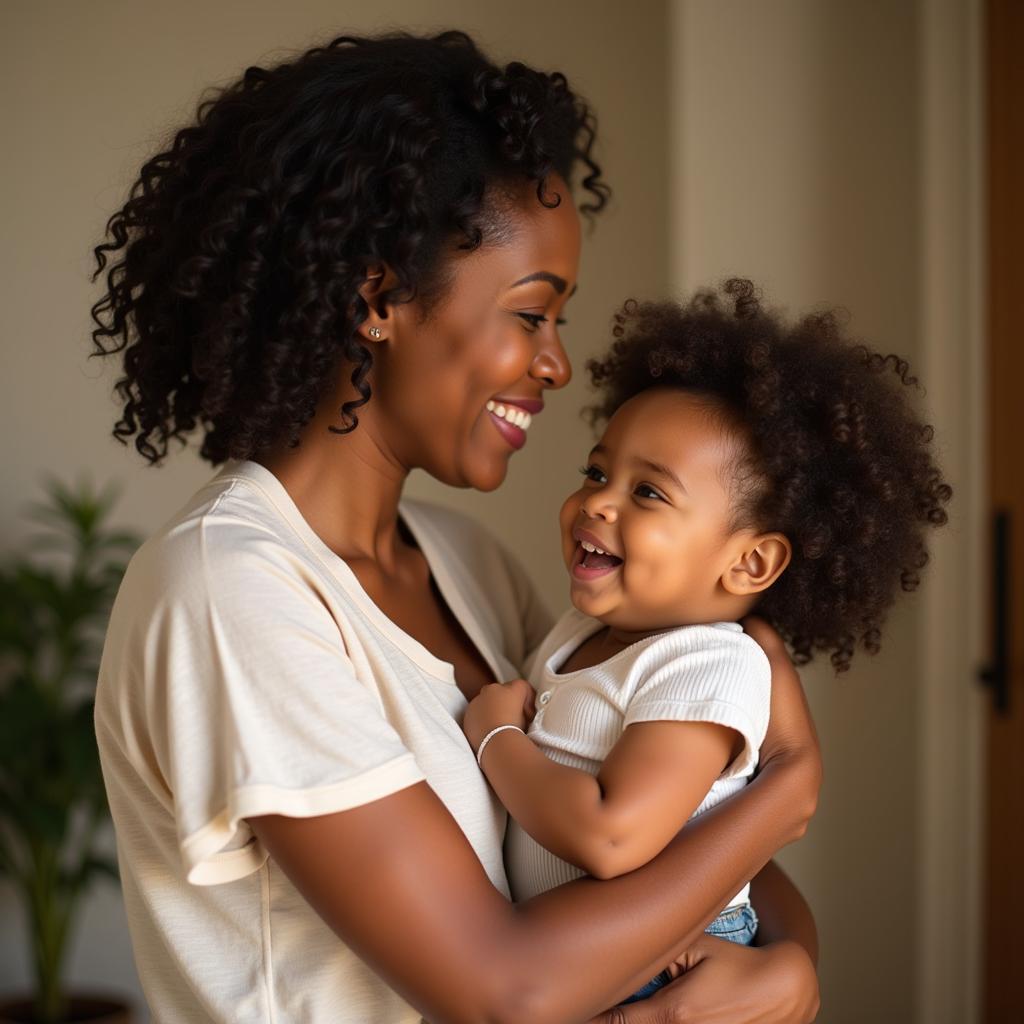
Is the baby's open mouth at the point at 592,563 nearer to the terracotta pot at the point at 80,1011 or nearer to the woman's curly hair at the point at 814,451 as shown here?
the woman's curly hair at the point at 814,451

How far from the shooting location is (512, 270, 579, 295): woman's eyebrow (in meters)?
1.62

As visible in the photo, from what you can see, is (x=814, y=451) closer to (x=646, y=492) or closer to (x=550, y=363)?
(x=646, y=492)

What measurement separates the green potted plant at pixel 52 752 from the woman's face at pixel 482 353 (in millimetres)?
2030

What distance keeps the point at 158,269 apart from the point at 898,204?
231cm

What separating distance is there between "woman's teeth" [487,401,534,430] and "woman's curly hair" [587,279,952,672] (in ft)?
0.50

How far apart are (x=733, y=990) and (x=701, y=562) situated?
48cm

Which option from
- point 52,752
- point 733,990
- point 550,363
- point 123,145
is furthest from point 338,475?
point 123,145

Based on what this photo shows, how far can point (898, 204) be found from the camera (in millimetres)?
3373

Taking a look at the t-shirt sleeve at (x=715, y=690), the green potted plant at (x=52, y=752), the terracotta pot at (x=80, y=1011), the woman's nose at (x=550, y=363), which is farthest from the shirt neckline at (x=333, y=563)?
the terracotta pot at (x=80, y=1011)

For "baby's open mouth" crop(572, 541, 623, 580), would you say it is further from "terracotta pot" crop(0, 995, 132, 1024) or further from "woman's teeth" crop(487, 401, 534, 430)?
"terracotta pot" crop(0, 995, 132, 1024)

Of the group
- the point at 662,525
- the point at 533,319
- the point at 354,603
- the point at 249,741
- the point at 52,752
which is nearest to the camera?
the point at 249,741

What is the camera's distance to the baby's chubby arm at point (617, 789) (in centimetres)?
131

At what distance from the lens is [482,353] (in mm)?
1608

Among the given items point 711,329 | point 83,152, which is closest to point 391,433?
point 711,329
